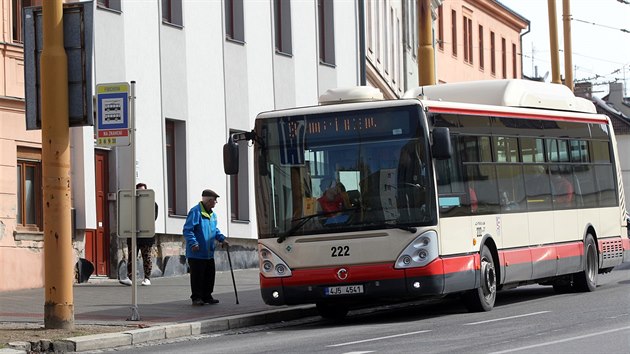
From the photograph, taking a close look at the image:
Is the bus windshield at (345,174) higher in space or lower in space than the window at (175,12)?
lower

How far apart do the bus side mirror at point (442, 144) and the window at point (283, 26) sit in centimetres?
1816

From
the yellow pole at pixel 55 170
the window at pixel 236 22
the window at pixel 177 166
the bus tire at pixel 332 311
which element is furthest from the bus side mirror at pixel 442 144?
the window at pixel 236 22

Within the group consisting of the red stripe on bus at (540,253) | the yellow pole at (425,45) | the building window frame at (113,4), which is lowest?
the red stripe on bus at (540,253)

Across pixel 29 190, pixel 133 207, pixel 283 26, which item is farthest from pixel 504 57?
pixel 133 207

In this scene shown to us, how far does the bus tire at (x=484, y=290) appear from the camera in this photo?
67.4 feet

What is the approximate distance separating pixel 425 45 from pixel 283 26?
12588mm

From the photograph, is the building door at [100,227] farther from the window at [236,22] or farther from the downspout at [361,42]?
the downspout at [361,42]

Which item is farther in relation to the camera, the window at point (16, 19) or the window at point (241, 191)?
the window at point (241, 191)

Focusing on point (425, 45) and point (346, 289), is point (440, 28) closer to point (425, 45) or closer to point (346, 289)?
point (425, 45)

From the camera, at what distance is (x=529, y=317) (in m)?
18.7

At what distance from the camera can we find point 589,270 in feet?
81.2

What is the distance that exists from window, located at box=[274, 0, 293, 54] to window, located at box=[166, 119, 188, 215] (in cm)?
578

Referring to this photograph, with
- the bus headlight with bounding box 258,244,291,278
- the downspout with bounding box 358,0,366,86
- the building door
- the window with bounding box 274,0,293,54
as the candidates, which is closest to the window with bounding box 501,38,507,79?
the downspout with bounding box 358,0,366,86

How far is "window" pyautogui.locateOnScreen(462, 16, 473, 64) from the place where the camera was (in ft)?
215
